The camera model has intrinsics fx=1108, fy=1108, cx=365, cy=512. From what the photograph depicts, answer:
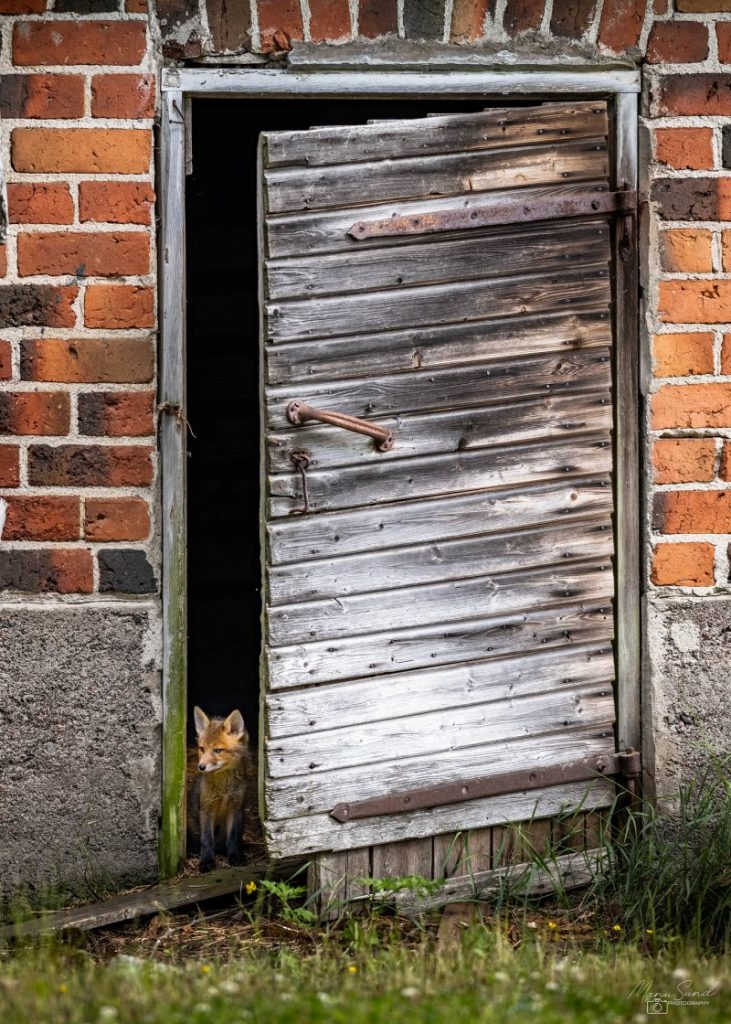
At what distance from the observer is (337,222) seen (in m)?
3.28

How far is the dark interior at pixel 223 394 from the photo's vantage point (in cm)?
615

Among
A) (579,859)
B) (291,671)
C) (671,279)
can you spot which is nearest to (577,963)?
(579,859)

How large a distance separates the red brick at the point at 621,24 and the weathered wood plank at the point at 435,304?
→ 685 mm

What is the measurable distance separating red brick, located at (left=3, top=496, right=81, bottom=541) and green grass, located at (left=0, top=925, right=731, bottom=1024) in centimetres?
121

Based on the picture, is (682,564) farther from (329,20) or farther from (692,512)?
(329,20)

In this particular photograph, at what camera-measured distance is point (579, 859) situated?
354 centimetres

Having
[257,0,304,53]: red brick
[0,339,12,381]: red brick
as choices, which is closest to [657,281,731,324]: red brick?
[257,0,304,53]: red brick

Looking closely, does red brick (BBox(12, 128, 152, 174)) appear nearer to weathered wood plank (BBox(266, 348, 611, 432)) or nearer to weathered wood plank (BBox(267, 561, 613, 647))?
weathered wood plank (BBox(266, 348, 611, 432))

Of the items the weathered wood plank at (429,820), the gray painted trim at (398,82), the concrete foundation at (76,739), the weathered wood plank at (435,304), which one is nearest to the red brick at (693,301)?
the weathered wood plank at (435,304)

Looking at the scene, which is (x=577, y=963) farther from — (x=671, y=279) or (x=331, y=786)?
(x=671, y=279)

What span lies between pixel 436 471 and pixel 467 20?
1.41 m

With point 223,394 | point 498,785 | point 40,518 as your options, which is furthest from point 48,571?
point 223,394

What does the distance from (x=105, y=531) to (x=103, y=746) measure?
67 cm

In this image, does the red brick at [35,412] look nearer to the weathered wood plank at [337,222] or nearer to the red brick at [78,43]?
the weathered wood plank at [337,222]
